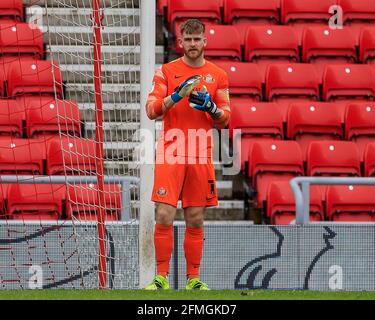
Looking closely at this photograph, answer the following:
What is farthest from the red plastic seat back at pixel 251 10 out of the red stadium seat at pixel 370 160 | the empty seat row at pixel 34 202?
the empty seat row at pixel 34 202

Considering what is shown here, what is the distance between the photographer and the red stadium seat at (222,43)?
13.4 metres

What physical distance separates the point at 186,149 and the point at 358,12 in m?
6.45

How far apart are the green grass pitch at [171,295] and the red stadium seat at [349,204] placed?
3.93 meters

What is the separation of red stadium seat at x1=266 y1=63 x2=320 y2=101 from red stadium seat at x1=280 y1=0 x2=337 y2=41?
3.84 feet

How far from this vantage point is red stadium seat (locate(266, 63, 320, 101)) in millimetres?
13133

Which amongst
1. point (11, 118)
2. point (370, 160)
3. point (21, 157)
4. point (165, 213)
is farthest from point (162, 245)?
point (370, 160)

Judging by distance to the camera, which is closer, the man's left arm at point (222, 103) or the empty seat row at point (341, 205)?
the man's left arm at point (222, 103)

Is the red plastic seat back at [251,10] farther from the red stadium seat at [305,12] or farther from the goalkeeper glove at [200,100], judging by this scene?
the goalkeeper glove at [200,100]

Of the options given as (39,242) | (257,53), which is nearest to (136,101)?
(39,242)

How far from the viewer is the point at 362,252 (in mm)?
10875

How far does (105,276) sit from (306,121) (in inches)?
147

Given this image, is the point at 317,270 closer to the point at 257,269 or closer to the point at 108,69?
the point at 257,269

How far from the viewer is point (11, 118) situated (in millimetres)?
12008

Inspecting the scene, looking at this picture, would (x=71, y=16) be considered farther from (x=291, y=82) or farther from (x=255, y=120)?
(x=291, y=82)
